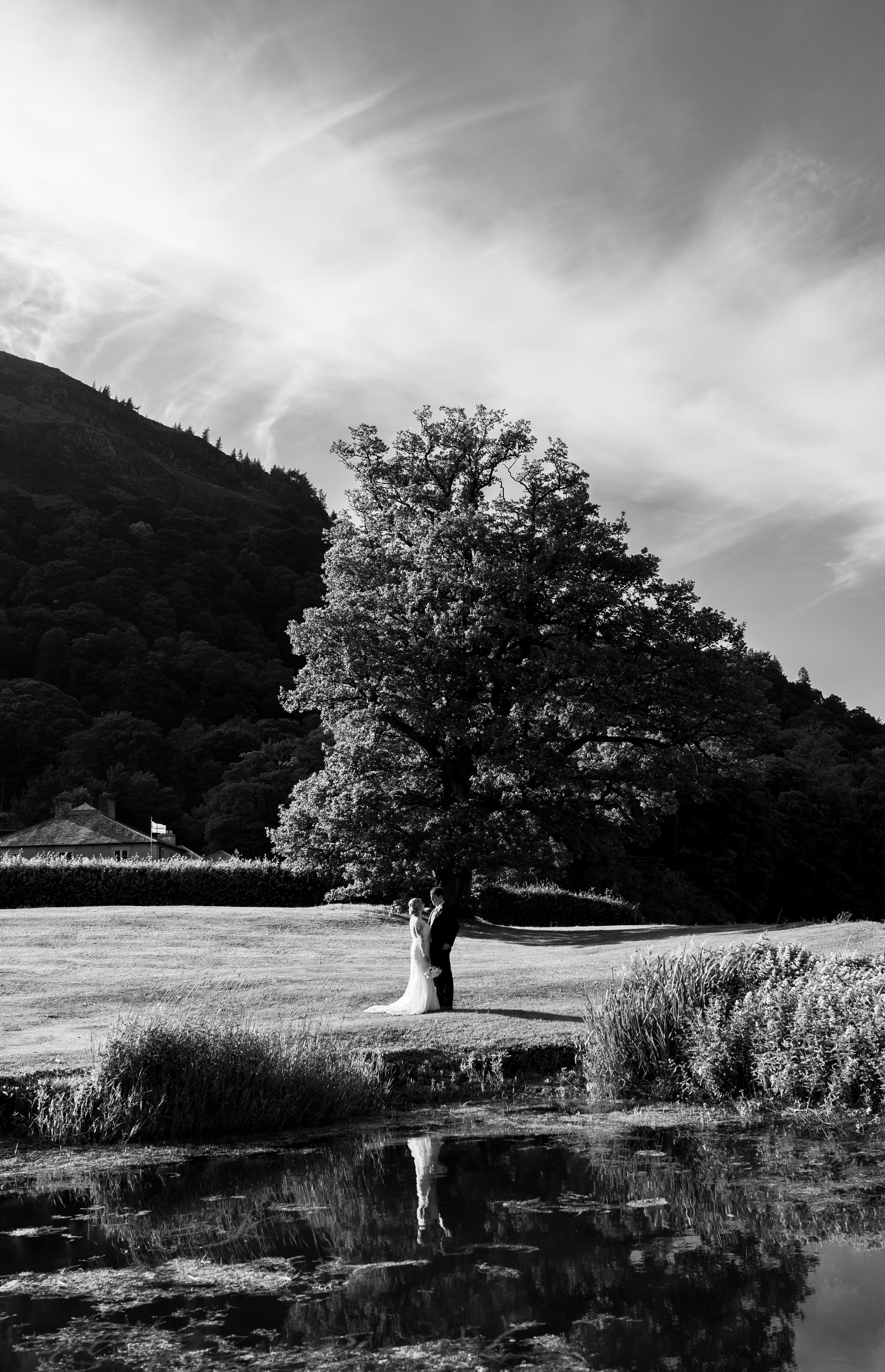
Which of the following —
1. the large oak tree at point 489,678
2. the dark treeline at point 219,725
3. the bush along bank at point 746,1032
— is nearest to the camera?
the bush along bank at point 746,1032

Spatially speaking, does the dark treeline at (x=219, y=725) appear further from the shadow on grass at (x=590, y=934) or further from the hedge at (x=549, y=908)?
the shadow on grass at (x=590, y=934)

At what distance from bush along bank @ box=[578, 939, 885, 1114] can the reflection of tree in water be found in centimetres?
165

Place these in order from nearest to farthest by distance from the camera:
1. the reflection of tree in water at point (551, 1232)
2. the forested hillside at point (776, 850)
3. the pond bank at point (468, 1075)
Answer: the reflection of tree in water at point (551, 1232) → the pond bank at point (468, 1075) → the forested hillside at point (776, 850)

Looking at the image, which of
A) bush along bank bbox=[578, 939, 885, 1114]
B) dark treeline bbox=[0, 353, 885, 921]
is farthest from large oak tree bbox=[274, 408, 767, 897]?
bush along bank bbox=[578, 939, 885, 1114]

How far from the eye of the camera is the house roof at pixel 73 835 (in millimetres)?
62625

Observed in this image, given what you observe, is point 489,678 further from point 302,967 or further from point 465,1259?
point 465,1259

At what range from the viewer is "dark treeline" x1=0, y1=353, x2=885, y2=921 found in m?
66.4

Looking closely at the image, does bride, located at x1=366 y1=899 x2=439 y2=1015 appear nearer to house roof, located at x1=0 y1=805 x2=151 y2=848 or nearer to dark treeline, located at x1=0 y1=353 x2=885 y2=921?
dark treeline, located at x1=0 y1=353 x2=885 y2=921

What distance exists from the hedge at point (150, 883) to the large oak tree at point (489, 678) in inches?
163

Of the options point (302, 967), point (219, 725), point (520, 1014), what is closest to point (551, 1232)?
point (520, 1014)

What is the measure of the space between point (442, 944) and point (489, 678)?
19852mm

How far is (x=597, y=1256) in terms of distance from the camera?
8.45 meters

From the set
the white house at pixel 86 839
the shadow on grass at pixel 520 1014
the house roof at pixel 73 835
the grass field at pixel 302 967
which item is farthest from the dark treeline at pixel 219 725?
the shadow on grass at pixel 520 1014

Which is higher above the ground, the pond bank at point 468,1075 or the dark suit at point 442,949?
the dark suit at point 442,949
